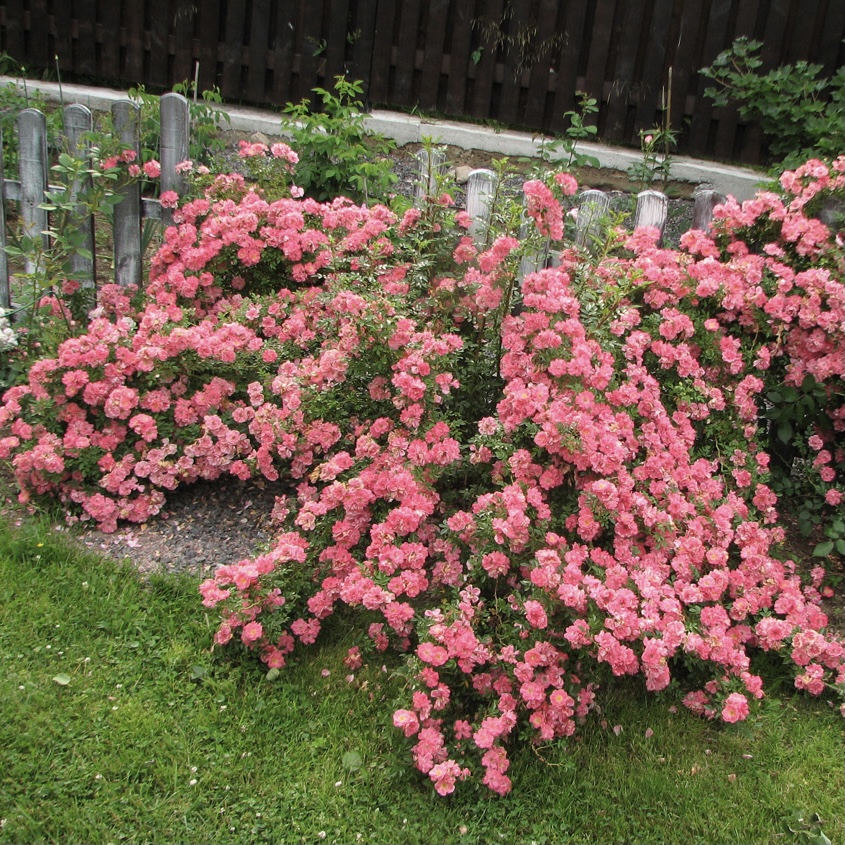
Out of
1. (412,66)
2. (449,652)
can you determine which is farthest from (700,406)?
(412,66)

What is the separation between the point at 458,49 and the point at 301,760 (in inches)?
210

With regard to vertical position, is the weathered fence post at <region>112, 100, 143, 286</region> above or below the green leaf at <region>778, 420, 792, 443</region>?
above

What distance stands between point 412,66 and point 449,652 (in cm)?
514

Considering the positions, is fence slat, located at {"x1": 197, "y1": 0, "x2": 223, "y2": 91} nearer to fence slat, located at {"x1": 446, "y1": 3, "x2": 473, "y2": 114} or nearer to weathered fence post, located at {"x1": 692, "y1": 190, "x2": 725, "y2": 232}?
fence slat, located at {"x1": 446, "y1": 3, "x2": 473, "y2": 114}

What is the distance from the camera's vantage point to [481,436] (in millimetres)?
2865

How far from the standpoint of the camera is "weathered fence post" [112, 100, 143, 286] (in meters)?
4.01

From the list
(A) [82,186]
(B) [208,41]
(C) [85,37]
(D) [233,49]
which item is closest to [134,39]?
(C) [85,37]

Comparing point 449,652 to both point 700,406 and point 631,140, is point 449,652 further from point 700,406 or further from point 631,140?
point 631,140

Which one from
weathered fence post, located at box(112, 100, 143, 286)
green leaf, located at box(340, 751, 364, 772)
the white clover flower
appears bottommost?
green leaf, located at box(340, 751, 364, 772)

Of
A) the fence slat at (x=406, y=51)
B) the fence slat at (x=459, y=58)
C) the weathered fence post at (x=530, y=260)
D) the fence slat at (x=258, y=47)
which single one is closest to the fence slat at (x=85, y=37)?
the fence slat at (x=258, y=47)

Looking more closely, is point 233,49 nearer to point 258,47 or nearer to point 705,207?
point 258,47

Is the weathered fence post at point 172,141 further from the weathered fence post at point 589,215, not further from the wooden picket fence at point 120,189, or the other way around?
the weathered fence post at point 589,215

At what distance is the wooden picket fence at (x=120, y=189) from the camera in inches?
158

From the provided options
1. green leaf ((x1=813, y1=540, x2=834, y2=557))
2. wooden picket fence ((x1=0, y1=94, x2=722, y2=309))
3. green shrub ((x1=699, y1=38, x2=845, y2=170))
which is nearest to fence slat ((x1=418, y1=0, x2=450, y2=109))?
green shrub ((x1=699, y1=38, x2=845, y2=170))
